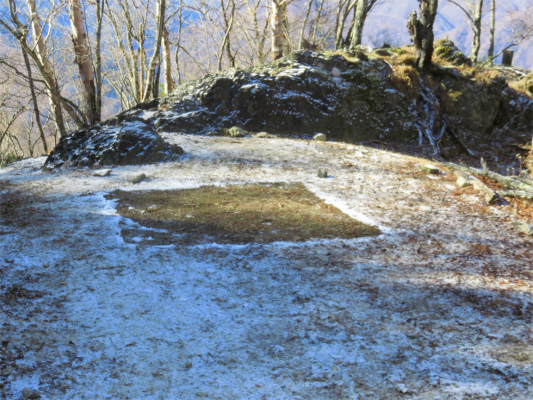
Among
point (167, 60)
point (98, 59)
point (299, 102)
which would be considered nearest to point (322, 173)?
point (299, 102)

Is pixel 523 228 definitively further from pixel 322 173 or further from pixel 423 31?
pixel 423 31

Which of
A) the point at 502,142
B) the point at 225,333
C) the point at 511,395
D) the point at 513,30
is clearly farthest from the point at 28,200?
the point at 513,30

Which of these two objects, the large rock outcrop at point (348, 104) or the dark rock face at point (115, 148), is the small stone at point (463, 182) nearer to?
the large rock outcrop at point (348, 104)

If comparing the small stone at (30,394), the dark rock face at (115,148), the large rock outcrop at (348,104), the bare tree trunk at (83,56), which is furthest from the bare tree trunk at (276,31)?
the small stone at (30,394)

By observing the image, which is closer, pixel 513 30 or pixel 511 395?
pixel 511 395

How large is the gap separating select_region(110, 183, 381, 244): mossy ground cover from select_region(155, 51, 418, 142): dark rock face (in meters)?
4.37

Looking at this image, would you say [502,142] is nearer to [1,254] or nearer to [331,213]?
[331,213]

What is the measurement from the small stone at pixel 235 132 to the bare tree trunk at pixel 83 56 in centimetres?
385

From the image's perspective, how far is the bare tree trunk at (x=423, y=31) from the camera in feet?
35.2

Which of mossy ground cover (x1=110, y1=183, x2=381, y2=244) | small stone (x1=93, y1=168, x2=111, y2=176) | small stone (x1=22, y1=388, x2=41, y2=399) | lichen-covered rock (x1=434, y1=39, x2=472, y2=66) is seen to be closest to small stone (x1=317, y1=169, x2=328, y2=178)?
mossy ground cover (x1=110, y1=183, x2=381, y2=244)

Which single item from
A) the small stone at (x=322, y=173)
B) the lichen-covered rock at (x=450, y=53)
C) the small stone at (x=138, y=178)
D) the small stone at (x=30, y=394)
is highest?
the lichen-covered rock at (x=450, y=53)

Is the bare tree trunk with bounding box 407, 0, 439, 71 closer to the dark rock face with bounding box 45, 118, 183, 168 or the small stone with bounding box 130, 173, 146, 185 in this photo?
the dark rock face with bounding box 45, 118, 183, 168

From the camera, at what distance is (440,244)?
4.11 m

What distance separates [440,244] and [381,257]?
78cm
